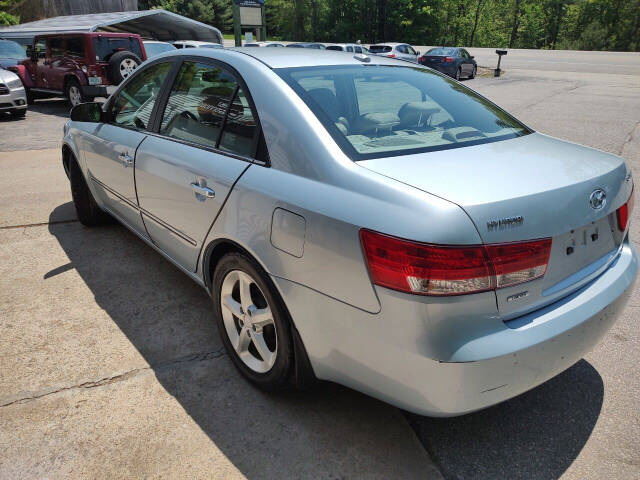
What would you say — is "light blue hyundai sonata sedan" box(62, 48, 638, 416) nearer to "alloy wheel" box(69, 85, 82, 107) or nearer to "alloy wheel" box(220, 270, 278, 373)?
"alloy wheel" box(220, 270, 278, 373)

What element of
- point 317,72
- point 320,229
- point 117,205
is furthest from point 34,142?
point 320,229

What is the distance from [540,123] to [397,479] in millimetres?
10410

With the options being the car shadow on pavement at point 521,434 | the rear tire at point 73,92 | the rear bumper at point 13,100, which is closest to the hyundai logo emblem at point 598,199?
the car shadow on pavement at point 521,434

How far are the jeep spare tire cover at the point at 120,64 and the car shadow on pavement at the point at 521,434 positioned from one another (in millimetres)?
11628

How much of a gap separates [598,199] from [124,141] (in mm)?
2884

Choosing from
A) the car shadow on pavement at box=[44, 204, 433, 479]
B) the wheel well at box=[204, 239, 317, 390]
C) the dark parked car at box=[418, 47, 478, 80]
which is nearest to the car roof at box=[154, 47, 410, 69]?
the wheel well at box=[204, 239, 317, 390]

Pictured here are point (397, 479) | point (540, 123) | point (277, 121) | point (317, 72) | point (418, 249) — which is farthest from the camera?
point (540, 123)

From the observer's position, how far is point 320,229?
1.87m

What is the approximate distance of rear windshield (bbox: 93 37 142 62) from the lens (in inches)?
469

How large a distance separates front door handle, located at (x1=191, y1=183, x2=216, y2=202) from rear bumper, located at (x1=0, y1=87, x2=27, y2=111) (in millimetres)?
10364

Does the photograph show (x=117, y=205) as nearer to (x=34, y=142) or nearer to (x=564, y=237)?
(x=564, y=237)

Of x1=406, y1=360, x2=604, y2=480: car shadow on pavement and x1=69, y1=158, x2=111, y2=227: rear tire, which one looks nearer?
x1=406, y1=360, x2=604, y2=480: car shadow on pavement

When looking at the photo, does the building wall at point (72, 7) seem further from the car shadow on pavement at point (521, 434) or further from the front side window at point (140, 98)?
the car shadow on pavement at point (521, 434)

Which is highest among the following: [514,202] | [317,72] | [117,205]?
[317,72]
